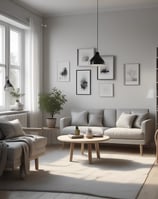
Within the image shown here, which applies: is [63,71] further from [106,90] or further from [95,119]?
[95,119]

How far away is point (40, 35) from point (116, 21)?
182 cm

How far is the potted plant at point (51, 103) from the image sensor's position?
7086mm

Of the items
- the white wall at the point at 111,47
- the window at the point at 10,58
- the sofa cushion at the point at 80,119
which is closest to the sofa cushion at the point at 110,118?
the white wall at the point at 111,47

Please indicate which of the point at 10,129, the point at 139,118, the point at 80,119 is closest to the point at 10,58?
the point at 80,119

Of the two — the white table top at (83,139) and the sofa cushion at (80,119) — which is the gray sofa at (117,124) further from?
the white table top at (83,139)

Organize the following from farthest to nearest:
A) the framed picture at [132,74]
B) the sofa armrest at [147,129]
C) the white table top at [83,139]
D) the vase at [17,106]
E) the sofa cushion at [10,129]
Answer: the framed picture at [132,74]
the vase at [17,106]
the sofa armrest at [147,129]
the white table top at [83,139]
the sofa cushion at [10,129]

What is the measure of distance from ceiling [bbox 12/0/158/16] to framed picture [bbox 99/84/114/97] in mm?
1717

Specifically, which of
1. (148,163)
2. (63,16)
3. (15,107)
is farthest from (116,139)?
(63,16)

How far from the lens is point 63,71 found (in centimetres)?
760

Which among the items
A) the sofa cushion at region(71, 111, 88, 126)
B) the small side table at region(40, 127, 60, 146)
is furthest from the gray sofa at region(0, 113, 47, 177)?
the small side table at region(40, 127, 60, 146)

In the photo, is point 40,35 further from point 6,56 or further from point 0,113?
point 0,113

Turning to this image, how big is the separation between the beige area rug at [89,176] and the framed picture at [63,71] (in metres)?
2.18

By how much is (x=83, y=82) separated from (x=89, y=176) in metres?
3.26

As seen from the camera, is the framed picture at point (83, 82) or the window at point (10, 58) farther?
the framed picture at point (83, 82)
